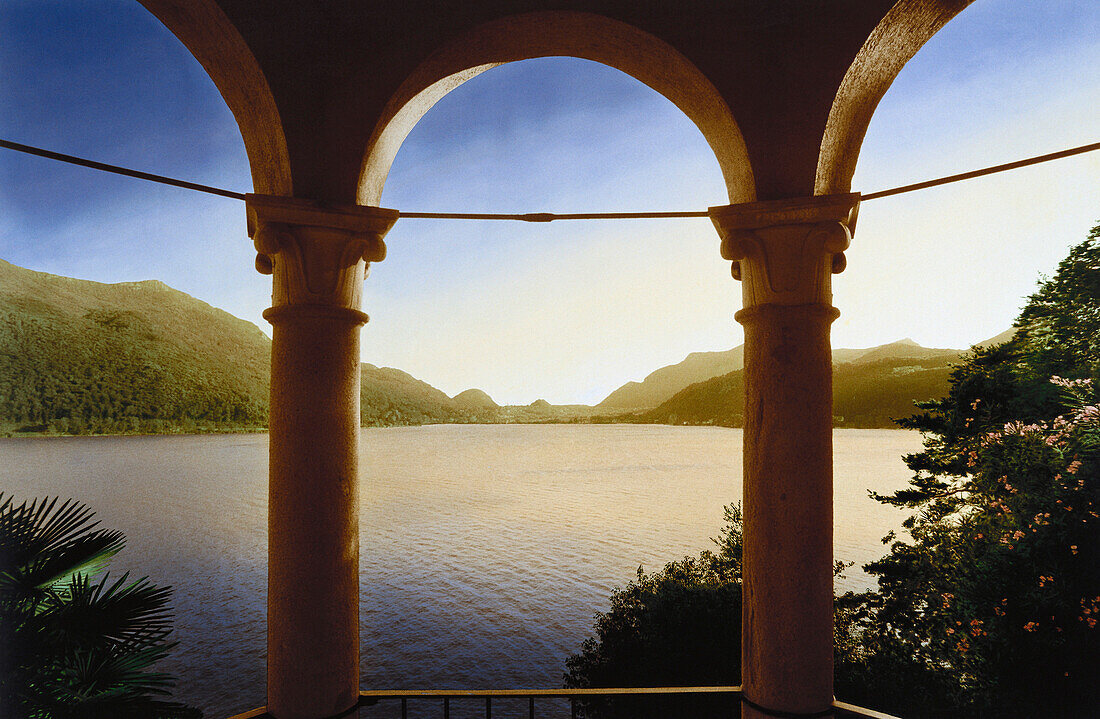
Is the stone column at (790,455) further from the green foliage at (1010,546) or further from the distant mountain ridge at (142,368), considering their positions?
the distant mountain ridge at (142,368)

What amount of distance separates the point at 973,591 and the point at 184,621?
2271 inches

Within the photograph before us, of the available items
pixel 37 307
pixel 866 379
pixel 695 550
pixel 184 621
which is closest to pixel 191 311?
pixel 37 307

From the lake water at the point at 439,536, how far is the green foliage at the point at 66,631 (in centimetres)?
3843

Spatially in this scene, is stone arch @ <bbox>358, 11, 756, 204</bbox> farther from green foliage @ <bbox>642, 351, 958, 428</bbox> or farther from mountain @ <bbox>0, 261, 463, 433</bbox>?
mountain @ <bbox>0, 261, 463, 433</bbox>

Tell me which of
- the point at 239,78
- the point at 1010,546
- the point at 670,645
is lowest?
the point at 670,645

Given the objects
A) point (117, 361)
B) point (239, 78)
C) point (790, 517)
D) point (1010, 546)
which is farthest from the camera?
point (117, 361)

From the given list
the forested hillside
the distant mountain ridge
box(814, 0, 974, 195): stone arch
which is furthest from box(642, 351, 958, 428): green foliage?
the forested hillside

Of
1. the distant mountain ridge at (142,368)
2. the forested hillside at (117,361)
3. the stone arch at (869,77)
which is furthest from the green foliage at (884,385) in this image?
the forested hillside at (117,361)

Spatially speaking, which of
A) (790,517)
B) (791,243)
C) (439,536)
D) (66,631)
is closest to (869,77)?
(791,243)

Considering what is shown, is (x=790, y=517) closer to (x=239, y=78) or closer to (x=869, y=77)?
(x=869, y=77)

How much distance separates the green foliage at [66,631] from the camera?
2.99 metres

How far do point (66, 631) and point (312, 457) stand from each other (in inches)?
59.7

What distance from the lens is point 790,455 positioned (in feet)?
11.8

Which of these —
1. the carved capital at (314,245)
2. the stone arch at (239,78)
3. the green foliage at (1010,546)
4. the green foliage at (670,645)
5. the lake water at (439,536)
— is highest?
the stone arch at (239,78)
